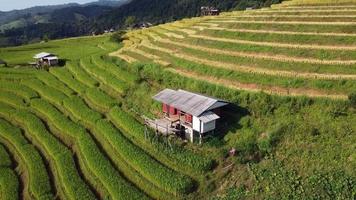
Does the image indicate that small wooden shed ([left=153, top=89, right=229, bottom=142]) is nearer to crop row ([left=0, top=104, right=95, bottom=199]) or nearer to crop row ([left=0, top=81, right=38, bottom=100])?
crop row ([left=0, top=104, right=95, bottom=199])

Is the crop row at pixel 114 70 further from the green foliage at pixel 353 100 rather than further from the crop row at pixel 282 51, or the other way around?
the green foliage at pixel 353 100

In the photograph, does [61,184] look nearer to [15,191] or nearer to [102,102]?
[15,191]

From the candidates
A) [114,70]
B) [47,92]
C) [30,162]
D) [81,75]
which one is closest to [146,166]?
[30,162]

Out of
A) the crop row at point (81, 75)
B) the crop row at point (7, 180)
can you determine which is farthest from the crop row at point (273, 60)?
the crop row at point (7, 180)

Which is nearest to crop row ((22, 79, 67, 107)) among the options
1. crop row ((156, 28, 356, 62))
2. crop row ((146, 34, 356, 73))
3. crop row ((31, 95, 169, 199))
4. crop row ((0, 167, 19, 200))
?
crop row ((31, 95, 169, 199))

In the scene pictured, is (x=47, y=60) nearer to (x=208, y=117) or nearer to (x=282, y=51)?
(x=282, y=51)

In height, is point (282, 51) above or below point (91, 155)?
above

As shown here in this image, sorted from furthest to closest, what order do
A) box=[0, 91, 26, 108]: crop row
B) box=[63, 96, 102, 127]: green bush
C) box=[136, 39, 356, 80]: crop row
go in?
box=[0, 91, 26, 108]: crop row → box=[63, 96, 102, 127]: green bush → box=[136, 39, 356, 80]: crop row
